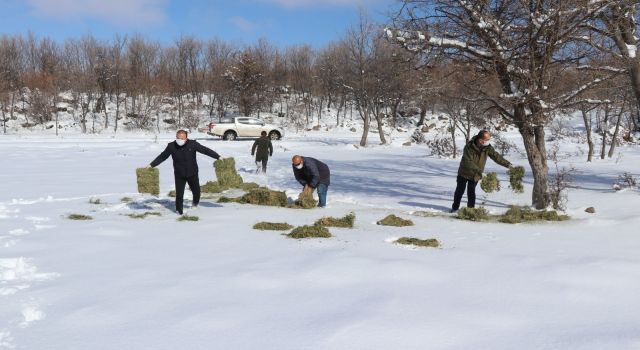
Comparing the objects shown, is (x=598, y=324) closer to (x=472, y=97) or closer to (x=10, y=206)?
(x=472, y=97)

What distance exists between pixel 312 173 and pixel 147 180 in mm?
3196

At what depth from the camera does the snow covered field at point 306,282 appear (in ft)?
10.5

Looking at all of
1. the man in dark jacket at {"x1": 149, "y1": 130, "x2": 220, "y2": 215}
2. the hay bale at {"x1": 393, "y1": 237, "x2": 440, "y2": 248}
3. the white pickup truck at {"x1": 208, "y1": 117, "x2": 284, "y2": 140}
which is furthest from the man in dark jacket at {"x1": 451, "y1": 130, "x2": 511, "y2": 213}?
the white pickup truck at {"x1": 208, "y1": 117, "x2": 284, "y2": 140}

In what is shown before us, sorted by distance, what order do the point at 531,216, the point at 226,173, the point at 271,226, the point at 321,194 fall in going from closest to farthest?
the point at 271,226, the point at 531,216, the point at 321,194, the point at 226,173

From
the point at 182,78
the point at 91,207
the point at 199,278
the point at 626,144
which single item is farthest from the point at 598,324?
the point at 182,78

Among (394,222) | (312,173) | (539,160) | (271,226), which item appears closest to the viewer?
(271,226)

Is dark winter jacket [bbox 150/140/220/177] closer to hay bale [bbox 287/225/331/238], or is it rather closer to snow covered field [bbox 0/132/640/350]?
snow covered field [bbox 0/132/640/350]

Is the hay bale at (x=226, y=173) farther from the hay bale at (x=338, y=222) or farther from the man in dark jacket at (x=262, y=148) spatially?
the hay bale at (x=338, y=222)

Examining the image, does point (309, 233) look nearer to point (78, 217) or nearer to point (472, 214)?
point (472, 214)

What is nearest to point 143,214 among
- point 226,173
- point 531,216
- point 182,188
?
point 182,188

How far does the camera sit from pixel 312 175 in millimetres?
9523

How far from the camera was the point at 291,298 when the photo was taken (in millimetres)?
3895

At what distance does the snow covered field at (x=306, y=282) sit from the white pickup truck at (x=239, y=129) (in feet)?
73.5

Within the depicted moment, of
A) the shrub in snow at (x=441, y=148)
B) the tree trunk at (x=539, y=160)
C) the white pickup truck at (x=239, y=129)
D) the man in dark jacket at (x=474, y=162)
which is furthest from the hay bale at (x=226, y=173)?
the white pickup truck at (x=239, y=129)
